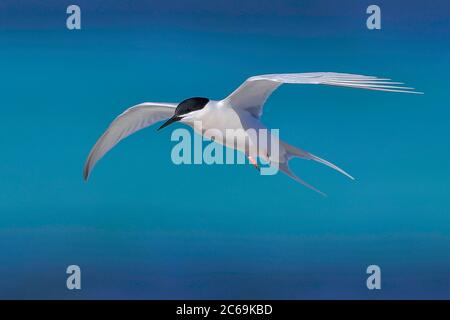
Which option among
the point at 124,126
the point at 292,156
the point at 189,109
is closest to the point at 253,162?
the point at 292,156

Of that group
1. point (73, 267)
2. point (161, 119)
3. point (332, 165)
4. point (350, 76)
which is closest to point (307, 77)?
point (350, 76)

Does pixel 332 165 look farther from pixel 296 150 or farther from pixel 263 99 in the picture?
pixel 263 99

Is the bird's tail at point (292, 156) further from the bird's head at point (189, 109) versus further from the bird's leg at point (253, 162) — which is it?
the bird's head at point (189, 109)

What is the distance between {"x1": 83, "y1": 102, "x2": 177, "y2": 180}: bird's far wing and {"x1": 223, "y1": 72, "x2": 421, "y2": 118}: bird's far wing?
409mm

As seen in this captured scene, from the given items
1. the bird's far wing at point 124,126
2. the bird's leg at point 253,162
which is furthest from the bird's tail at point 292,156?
the bird's far wing at point 124,126

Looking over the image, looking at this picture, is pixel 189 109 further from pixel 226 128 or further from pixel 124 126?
pixel 124 126

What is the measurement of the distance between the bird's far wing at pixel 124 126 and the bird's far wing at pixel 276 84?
409mm

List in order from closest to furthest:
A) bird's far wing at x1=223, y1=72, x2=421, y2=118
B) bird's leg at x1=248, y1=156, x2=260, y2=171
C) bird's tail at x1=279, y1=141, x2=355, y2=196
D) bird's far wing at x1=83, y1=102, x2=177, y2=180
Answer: bird's far wing at x1=223, y1=72, x2=421, y2=118 < bird's tail at x1=279, y1=141, x2=355, y2=196 < bird's leg at x1=248, y1=156, x2=260, y2=171 < bird's far wing at x1=83, y1=102, x2=177, y2=180

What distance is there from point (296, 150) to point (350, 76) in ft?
2.04

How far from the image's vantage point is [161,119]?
3.44 meters

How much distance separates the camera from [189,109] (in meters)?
3.04

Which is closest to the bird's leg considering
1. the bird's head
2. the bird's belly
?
the bird's belly

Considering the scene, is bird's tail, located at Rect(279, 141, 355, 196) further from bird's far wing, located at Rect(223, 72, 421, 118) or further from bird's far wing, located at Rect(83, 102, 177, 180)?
bird's far wing, located at Rect(83, 102, 177, 180)

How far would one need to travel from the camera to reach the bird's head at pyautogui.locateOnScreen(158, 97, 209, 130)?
3.03 meters
